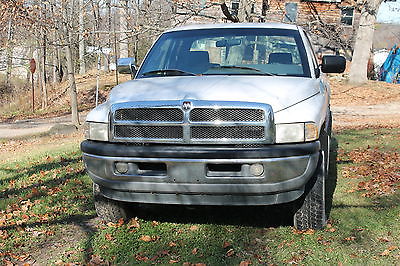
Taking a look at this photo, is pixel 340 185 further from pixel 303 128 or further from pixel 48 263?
pixel 48 263

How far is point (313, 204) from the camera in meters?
4.39


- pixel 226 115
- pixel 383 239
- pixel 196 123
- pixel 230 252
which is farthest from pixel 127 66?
pixel 383 239

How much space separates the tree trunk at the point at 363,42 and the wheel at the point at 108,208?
22.0 m

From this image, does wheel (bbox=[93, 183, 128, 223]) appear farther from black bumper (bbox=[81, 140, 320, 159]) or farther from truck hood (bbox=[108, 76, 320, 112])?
truck hood (bbox=[108, 76, 320, 112])

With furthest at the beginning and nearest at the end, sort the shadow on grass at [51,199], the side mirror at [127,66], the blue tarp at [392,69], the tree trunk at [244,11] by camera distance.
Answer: the blue tarp at [392,69] < the tree trunk at [244,11] < the side mirror at [127,66] < the shadow on grass at [51,199]

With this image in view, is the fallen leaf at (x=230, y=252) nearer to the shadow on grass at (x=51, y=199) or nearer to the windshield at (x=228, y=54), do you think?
the shadow on grass at (x=51, y=199)

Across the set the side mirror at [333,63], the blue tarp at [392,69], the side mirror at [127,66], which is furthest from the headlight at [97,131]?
the blue tarp at [392,69]

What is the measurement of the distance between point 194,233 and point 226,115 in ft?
4.23

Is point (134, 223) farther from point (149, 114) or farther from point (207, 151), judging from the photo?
point (207, 151)

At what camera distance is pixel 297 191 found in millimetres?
4129

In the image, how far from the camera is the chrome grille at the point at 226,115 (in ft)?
13.0

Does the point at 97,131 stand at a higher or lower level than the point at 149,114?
lower


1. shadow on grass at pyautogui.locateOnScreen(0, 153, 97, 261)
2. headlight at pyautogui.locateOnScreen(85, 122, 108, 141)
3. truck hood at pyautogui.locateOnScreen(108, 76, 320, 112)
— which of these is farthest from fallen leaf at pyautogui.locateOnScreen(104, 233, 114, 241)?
truck hood at pyautogui.locateOnScreen(108, 76, 320, 112)

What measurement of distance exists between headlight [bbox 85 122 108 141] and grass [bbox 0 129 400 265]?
950 mm
